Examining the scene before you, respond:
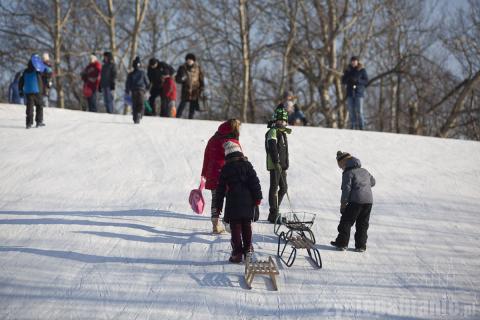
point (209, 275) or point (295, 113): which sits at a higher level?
point (295, 113)

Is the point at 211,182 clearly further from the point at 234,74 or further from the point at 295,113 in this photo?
the point at 234,74

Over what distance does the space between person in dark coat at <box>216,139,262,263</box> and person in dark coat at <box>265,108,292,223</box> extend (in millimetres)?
1343

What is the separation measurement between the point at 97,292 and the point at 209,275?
4.06 feet

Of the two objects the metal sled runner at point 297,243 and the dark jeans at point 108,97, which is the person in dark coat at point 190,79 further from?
the metal sled runner at point 297,243

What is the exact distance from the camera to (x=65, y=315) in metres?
5.79

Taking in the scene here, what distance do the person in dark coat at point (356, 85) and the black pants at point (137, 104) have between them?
5362 mm

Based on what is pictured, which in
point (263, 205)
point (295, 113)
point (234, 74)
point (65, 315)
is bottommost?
point (65, 315)

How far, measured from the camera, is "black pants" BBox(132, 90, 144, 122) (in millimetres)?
14570

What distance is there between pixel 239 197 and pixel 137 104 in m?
8.57

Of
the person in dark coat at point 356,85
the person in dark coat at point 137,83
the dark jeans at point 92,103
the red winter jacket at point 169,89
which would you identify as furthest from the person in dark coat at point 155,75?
the person in dark coat at point 356,85

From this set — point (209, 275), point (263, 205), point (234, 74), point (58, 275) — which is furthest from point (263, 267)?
point (234, 74)

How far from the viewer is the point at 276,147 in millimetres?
8516

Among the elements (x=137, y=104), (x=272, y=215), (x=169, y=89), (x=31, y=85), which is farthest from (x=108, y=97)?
(x=272, y=215)

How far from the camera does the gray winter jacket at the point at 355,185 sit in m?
7.66
